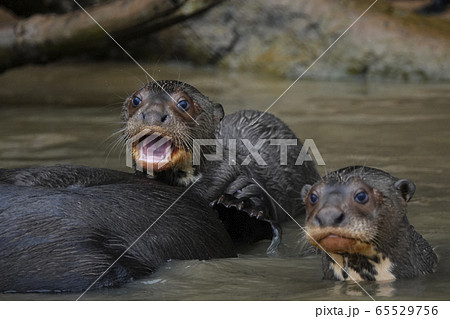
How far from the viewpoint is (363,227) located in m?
3.41

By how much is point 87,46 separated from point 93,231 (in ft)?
14.2

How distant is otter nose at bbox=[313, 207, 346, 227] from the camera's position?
3.34m

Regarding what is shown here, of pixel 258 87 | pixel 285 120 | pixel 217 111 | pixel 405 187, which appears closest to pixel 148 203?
pixel 405 187

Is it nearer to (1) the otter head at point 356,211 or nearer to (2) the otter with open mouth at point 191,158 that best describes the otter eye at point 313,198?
(1) the otter head at point 356,211

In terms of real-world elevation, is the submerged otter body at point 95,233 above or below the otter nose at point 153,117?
below

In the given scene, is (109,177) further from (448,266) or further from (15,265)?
(448,266)

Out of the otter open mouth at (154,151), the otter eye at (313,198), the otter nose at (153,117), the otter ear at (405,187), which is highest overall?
the otter nose at (153,117)

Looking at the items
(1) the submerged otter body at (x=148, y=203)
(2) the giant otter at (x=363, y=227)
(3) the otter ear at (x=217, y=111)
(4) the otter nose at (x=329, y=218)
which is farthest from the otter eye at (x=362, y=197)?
(3) the otter ear at (x=217, y=111)

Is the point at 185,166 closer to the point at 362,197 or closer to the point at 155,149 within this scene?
the point at 155,149

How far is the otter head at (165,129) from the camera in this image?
4281 millimetres

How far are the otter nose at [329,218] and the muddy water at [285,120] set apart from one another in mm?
231

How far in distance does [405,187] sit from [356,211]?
0.97ft

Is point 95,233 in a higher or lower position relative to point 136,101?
lower

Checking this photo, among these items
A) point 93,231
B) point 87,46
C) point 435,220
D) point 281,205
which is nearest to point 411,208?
point 435,220
